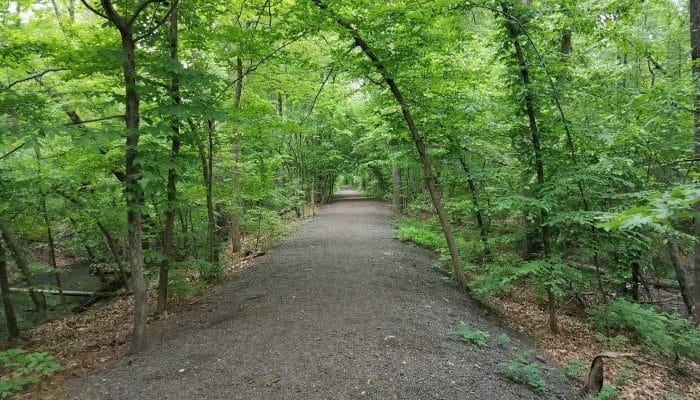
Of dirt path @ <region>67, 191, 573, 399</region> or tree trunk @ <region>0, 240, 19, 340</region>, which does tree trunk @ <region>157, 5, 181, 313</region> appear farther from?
tree trunk @ <region>0, 240, 19, 340</region>

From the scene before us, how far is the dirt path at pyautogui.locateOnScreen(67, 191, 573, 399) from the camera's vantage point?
3.79 meters

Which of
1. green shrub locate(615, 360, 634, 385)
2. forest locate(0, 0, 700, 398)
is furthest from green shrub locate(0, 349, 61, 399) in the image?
green shrub locate(615, 360, 634, 385)

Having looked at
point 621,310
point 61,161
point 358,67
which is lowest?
point 621,310

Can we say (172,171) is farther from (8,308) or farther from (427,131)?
(427,131)

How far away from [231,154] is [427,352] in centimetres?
778

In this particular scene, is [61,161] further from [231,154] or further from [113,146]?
[231,154]

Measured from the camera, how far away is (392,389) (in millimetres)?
3660

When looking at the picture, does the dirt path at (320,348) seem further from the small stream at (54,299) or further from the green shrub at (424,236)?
the small stream at (54,299)

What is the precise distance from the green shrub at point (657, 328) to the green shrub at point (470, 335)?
2563 millimetres

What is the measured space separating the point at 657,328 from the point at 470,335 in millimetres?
3249

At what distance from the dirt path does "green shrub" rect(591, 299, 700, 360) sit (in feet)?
6.31

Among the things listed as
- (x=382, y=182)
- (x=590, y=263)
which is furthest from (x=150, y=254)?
(x=382, y=182)

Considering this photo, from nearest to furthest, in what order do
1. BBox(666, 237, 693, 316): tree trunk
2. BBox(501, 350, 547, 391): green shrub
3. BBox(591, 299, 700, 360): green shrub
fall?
BBox(501, 350, 547, 391): green shrub < BBox(591, 299, 700, 360): green shrub < BBox(666, 237, 693, 316): tree trunk

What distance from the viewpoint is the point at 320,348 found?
14.9 feet
